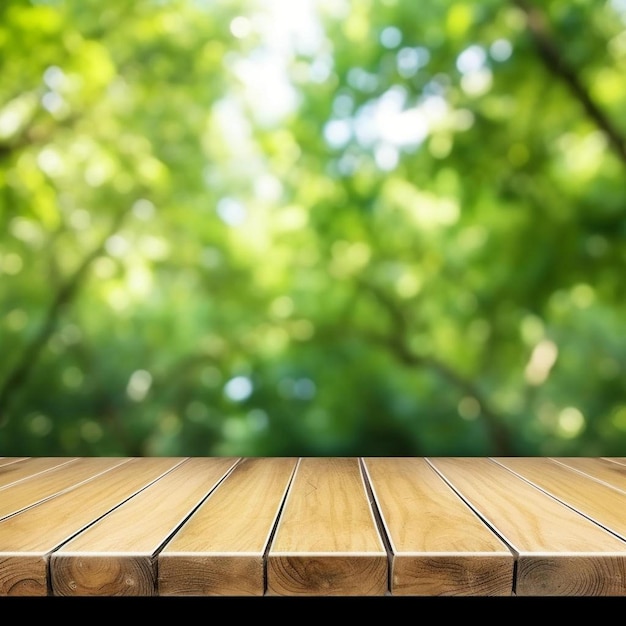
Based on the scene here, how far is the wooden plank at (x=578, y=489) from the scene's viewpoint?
1.12 m

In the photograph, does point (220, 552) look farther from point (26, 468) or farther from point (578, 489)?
point (26, 468)

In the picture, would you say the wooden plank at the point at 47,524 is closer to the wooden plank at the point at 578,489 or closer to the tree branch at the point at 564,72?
the wooden plank at the point at 578,489

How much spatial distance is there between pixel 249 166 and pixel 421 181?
1.65ft

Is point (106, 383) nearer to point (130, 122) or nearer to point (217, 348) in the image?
point (217, 348)

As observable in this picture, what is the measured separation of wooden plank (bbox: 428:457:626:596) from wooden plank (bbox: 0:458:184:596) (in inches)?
26.0

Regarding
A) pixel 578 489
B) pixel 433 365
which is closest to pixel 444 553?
pixel 578 489

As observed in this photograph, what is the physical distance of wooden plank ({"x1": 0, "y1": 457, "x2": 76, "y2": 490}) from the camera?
1489 mm

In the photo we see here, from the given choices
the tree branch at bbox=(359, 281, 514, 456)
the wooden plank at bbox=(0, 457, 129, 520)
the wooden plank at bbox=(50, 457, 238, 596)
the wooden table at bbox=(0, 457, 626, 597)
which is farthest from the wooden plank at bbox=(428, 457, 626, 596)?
the wooden plank at bbox=(0, 457, 129, 520)

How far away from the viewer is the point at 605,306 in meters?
1.88

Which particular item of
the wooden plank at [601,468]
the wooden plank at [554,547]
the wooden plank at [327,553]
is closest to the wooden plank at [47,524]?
the wooden plank at [327,553]

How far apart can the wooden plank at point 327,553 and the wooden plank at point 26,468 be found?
0.71 meters

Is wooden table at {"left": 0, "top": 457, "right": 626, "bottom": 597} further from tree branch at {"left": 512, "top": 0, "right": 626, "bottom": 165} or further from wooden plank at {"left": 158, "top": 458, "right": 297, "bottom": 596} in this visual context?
tree branch at {"left": 512, "top": 0, "right": 626, "bottom": 165}

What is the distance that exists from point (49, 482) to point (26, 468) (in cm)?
26
